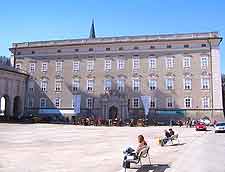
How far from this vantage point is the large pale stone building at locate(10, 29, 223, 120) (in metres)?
57.1

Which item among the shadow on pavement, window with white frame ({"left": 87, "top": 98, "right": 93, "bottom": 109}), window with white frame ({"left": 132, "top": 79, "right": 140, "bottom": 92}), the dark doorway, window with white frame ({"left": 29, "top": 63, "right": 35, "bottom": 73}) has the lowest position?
the shadow on pavement

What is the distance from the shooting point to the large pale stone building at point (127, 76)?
5712 centimetres

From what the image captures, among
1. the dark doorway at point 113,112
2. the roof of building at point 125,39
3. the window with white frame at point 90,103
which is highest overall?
the roof of building at point 125,39

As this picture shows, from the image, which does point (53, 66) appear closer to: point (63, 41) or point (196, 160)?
point (63, 41)

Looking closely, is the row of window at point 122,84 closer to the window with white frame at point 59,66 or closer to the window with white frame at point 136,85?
the window with white frame at point 136,85

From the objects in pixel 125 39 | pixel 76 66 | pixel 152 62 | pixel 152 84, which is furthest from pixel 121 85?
pixel 76 66

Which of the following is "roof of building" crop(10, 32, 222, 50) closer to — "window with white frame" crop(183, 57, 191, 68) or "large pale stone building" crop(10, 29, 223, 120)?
"large pale stone building" crop(10, 29, 223, 120)

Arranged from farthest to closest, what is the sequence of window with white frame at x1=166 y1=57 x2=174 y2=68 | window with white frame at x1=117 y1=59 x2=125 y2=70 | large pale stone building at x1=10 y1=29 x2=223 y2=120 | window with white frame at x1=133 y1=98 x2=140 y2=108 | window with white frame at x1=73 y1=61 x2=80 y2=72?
window with white frame at x1=73 y1=61 x2=80 y2=72 → window with white frame at x1=117 y1=59 x2=125 y2=70 → window with white frame at x1=133 y1=98 x2=140 y2=108 → window with white frame at x1=166 y1=57 x2=174 y2=68 → large pale stone building at x1=10 y1=29 x2=223 y2=120

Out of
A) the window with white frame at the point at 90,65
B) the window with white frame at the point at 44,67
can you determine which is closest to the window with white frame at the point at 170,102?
the window with white frame at the point at 90,65

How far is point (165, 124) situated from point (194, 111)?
18.6ft

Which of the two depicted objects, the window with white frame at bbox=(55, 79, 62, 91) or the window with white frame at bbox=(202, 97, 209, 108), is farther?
the window with white frame at bbox=(55, 79, 62, 91)

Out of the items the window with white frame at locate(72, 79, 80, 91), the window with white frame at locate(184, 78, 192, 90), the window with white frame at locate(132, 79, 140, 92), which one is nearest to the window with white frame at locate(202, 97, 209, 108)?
the window with white frame at locate(184, 78, 192, 90)

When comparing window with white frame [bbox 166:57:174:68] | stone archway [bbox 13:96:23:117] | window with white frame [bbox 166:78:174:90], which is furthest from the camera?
stone archway [bbox 13:96:23:117]

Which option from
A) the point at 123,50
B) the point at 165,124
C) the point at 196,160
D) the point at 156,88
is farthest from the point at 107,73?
the point at 196,160
